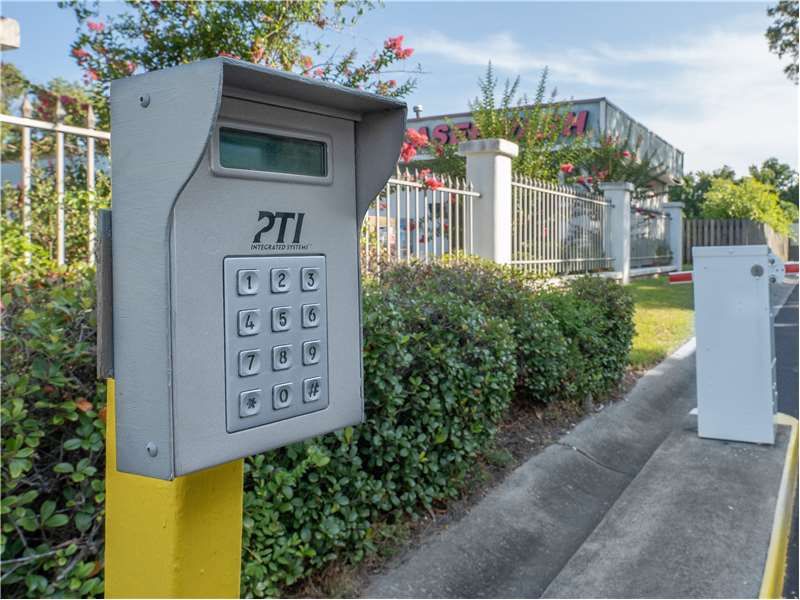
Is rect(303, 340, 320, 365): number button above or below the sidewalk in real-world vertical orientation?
above

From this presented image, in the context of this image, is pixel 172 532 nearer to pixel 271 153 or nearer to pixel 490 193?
pixel 271 153

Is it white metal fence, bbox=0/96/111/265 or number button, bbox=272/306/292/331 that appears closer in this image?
number button, bbox=272/306/292/331

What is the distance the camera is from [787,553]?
4043 millimetres

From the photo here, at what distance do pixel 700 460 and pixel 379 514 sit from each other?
231 centimetres

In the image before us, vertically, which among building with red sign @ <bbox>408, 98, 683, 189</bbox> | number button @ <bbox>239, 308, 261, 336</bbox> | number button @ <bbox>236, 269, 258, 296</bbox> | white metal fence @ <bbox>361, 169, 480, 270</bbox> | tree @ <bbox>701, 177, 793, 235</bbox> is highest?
building with red sign @ <bbox>408, 98, 683, 189</bbox>

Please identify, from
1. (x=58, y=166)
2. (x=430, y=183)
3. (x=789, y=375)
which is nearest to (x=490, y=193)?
(x=430, y=183)

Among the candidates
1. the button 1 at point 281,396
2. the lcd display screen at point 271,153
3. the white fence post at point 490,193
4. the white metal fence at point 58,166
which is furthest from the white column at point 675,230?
the button 1 at point 281,396

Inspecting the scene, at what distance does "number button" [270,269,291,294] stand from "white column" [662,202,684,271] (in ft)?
70.3

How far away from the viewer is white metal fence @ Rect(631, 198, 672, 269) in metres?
17.2

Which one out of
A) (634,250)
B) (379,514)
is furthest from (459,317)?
(634,250)

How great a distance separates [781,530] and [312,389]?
342 centimetres

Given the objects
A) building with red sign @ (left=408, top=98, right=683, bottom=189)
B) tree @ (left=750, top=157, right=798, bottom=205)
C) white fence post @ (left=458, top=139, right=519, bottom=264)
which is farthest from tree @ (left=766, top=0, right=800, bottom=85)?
tree @ (left=750, top=157, right=798, bottom=205)

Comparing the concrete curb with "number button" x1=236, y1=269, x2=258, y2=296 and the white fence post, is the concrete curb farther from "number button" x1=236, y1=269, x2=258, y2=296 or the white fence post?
the white fence post

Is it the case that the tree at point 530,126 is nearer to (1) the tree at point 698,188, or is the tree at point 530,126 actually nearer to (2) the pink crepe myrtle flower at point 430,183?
(2) the pink crepe myrtle flower at point 430,183
